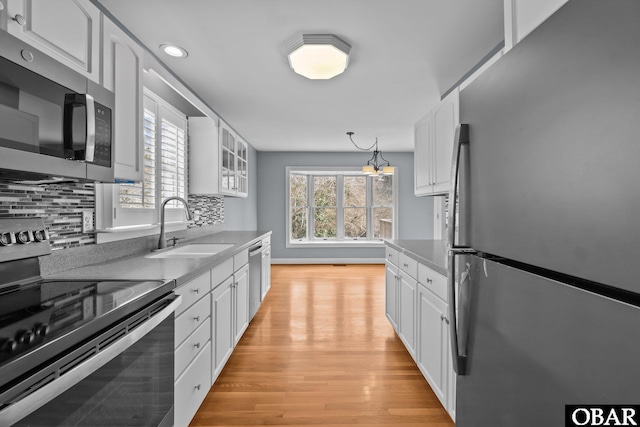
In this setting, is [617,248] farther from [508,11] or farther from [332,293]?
[332,293]

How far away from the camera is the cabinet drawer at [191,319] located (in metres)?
1.47

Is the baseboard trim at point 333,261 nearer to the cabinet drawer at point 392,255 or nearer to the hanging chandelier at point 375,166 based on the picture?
the hanging chandelier at point 375,166

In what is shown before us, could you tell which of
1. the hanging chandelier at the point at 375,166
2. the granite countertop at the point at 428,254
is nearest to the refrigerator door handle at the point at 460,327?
the granite countertop at the point at 428,254

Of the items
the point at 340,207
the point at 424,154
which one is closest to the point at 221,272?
the point at 424,154

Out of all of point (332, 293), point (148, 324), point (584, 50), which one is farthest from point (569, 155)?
point (332, 293)

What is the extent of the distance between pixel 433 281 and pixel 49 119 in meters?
1.96

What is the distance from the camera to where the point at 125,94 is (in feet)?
5.11

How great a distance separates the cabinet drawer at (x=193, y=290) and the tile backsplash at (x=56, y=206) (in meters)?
0.67

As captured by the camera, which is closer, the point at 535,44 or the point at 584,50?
the point at 584,50

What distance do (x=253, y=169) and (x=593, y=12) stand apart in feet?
20.0

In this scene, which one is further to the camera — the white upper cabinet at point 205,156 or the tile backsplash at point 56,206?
the white upper cabinet at point 205,156

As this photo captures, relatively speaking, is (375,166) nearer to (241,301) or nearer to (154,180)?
(241,301)

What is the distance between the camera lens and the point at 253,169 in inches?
249

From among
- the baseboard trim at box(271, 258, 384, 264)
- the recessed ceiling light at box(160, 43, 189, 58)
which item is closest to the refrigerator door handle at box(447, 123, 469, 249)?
the recessed ceiling light at box(160, 43, 189, 58)
